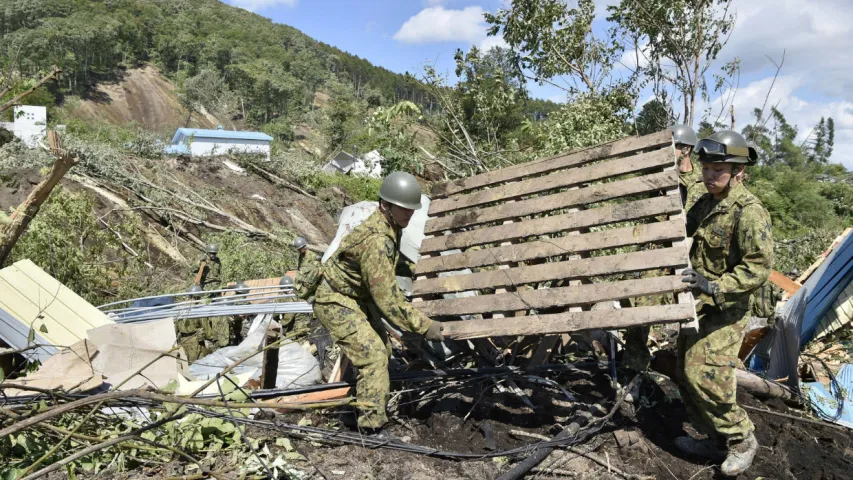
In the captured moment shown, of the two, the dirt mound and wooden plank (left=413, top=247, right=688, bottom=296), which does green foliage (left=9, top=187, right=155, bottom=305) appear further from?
the dirt mound

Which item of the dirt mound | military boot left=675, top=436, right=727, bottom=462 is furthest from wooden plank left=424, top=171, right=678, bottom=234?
the dirt mound

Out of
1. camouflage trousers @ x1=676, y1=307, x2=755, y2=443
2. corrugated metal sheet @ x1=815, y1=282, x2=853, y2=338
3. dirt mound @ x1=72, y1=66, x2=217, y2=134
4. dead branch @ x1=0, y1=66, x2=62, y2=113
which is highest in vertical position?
dirt mound @ x1=72, y1=66, x2=217, y2=134

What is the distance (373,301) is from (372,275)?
316 mm

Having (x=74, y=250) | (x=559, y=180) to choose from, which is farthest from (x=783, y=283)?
(x=74, y=250)

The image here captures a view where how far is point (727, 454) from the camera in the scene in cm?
300

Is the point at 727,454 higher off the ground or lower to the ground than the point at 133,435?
lower

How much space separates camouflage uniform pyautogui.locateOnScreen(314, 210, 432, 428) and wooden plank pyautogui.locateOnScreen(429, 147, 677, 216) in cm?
81

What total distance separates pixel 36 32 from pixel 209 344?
207 ft

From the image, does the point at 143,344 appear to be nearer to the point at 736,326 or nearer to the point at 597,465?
the point at 597,465

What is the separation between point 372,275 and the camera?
11.0 ft

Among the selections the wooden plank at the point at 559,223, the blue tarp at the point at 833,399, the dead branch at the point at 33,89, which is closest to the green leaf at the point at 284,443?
the wooden plank at the point at 559,223

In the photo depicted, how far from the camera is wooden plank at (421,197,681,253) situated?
323 centimetres

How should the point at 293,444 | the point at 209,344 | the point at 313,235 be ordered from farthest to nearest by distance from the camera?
the point at 313,235
the point at 209,344
the point at 293,444

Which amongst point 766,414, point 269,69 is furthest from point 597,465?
point 269,69
